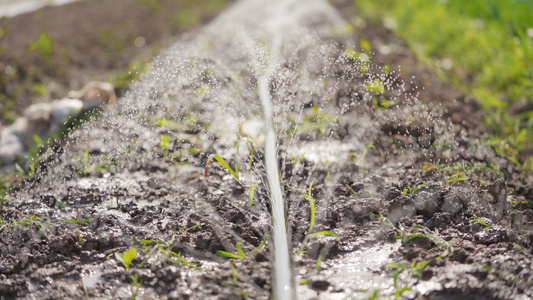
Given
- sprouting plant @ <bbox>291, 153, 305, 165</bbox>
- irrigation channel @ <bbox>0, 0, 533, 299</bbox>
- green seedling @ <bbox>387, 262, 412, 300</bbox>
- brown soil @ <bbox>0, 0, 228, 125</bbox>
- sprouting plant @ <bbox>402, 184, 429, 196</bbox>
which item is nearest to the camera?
green seedling @ <bbox>387, 262, 412, 300</bbox>

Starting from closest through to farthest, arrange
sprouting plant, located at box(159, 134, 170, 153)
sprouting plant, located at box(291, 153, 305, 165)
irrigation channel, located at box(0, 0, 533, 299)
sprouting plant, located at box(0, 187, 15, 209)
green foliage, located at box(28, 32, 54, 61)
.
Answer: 1. irrigation channel, located at box(0, 0, 533, 299)
2. sprouting plant, located at box(0, 187, 15, 209)
3. sprouting plant, located at box(291, 153, 305, 165)
4. sprouting plant, located at box(159, 134, 170, 153)
5. green foliage, located at box(28, 32, 54, 61)

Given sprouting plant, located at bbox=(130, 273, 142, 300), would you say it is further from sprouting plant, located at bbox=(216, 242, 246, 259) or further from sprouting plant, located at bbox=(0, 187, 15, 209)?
sprouting plant, located at bbox=(0, 187, 15, 209)

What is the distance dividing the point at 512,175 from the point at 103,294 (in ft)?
7.17

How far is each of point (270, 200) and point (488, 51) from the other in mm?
3409

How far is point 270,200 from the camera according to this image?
227 cm

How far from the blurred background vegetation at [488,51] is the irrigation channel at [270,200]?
0.37 metres

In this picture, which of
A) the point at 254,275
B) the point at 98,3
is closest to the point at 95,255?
the point at 254,275

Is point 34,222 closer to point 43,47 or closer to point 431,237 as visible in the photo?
point 431,237

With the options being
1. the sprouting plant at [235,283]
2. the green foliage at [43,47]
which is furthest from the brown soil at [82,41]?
the sprouting plant at [235,283]

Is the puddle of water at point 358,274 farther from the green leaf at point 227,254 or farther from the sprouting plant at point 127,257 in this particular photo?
the sprouting plant at point 127,257

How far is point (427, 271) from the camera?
182cm

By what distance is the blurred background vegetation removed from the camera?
3475mm

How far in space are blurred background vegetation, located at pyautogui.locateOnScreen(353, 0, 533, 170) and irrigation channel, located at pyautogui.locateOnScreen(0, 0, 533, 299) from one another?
368 millimetres

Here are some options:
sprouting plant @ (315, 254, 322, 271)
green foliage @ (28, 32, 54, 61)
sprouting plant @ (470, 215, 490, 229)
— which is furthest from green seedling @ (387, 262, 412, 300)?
green foliage @ (28, 32, 54, 61)
